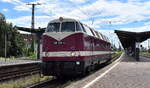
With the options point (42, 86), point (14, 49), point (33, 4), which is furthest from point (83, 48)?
point (14, 49)

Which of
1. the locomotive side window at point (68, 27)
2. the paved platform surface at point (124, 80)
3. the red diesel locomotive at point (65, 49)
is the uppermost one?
the locomotive side window at point (68, 27)

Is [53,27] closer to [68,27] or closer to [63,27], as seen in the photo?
[63,27]

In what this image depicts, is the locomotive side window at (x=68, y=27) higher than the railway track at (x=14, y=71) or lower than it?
higher

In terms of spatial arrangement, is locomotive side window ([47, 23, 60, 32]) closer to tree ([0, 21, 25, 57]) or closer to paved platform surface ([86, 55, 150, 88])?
paved platform surface ([86, 55, 150, 88])

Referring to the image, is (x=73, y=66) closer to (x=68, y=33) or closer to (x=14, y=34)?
(x=68, y=33)

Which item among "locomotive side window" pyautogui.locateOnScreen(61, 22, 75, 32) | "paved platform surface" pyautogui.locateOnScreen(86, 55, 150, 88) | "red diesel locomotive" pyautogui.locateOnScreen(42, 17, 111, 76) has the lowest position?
"paved platform surface" pyautogui.locateOnScreen(86, 55, 150, 88)

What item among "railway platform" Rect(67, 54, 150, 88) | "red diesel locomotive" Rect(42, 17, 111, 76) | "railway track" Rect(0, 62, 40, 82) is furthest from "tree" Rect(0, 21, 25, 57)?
"red diesel locomotive" Rect(42, 17, 111, 76)

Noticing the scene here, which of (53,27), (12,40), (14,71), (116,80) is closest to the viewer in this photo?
(116,80)

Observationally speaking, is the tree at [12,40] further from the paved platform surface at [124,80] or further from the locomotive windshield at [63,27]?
the paved platform surface at [124,80]

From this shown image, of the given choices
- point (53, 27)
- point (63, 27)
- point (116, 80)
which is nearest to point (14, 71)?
point (53, 27)

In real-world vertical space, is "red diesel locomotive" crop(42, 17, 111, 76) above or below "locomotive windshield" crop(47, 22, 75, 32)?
below

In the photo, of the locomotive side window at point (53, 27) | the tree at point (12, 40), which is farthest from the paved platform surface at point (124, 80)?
the tree at point (12, 40)

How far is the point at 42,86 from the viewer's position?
1619 cm

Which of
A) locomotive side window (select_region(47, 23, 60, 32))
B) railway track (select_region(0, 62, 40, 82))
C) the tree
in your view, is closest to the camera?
locomotive side window (select_region(47, 23, 60, 32))
